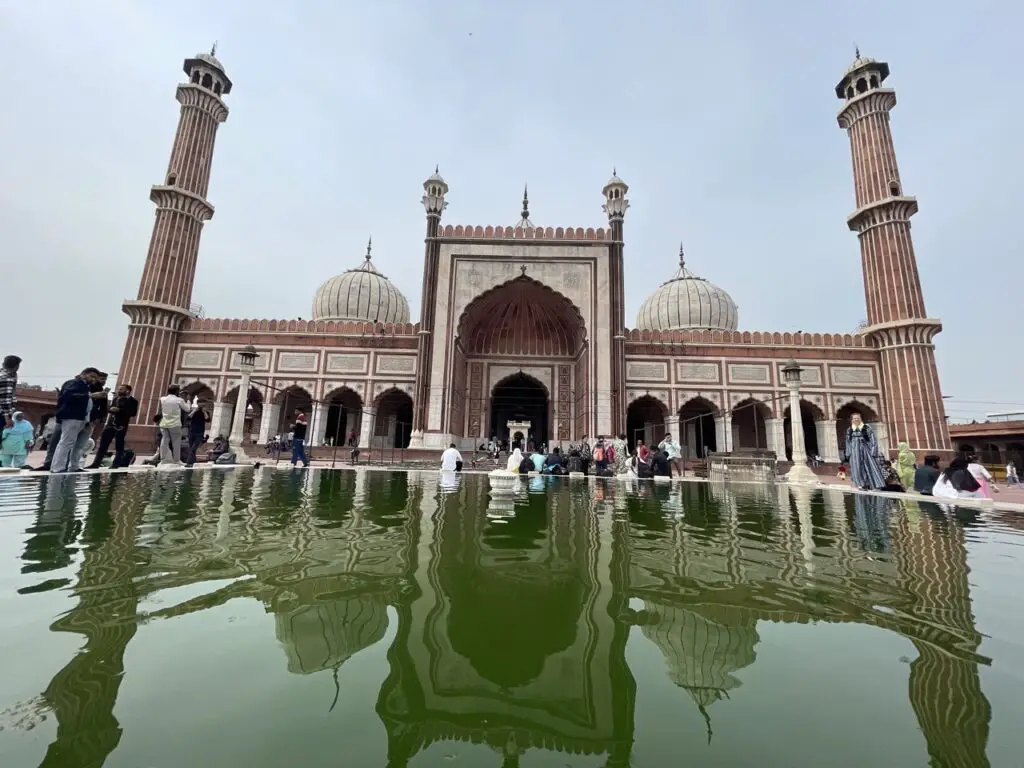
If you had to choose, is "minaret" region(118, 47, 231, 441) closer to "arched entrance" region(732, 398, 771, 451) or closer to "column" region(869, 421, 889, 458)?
"arched entrance" region(732, 398, 771, 451)

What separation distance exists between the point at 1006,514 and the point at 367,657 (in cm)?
745

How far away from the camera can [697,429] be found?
22.0 meters

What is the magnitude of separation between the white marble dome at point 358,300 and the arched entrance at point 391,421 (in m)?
5.22

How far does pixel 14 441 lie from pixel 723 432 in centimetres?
2036

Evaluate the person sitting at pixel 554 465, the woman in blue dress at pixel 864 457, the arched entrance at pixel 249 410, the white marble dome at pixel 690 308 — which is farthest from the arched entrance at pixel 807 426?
the arched entrance at pixel 249 410

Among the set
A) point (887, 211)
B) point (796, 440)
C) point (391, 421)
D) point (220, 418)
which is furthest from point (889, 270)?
point (220, 418)


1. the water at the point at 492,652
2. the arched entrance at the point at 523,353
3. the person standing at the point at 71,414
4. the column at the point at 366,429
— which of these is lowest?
the water at the point at 492,652

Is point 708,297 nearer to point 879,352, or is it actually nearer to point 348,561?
point 879,352

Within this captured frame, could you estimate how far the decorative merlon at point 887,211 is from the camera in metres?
19.3

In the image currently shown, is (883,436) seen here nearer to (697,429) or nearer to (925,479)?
(697,429)

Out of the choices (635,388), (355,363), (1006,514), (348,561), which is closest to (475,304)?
(355,363)

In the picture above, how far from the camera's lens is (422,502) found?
481cm

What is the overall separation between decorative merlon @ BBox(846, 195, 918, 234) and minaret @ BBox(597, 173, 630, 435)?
9823mm

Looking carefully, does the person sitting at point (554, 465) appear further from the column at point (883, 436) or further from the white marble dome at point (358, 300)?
the white marble dome at point (358, 300)
